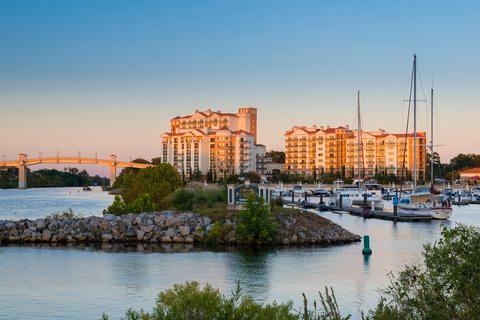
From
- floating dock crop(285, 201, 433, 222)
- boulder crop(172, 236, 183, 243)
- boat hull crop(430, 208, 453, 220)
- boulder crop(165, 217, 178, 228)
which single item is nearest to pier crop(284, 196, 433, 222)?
floating dock crop(285, 201, 433, 222)

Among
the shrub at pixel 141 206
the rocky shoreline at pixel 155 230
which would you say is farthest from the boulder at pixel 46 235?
the shrub at pixel 141 206

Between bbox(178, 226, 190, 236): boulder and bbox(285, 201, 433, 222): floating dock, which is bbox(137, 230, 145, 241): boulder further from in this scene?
bbox(285, 201, 433, 222): floating dock

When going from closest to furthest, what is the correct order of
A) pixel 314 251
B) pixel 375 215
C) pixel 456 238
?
pixel 456 238 < pixel 314 251 < pixel 375 215

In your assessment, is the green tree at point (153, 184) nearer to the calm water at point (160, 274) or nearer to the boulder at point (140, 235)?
the boulder at point (140, 235)

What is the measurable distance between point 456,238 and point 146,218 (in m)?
30.7

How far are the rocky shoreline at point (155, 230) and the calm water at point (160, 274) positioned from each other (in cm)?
185

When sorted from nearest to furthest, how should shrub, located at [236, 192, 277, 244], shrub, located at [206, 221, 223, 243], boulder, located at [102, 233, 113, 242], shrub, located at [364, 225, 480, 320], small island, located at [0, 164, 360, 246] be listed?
shrub, located at [364, 225, 480, 320]
shrub, located at [236, 192, 277, 244]
small island, located at [0, 164, 360, 246]
shrub, located at [206, 221, 223, 243]
boulder, located at [102, 233, 113, 242]

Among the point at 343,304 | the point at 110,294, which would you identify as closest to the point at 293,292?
the point at 343,304

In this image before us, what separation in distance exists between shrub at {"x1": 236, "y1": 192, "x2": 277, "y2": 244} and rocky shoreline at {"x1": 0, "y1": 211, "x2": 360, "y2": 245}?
1.85ft

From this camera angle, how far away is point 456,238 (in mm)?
13266

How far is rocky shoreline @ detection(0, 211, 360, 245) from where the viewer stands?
4028cm

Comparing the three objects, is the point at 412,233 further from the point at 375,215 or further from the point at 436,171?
the point at 436,171

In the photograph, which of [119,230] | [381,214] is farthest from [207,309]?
[381,214]

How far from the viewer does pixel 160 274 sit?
29.4 m
